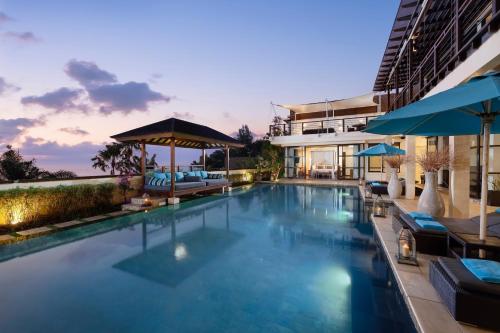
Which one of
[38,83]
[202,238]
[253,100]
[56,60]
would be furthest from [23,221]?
[253,100]

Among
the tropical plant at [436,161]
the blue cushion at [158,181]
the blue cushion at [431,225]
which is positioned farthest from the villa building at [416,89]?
the blue cushion at [158,181]

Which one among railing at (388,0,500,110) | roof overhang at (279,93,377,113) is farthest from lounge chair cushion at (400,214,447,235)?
roof overhang at (279,93,377,113)

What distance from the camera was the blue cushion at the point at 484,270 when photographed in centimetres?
198

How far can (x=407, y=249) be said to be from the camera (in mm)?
3426

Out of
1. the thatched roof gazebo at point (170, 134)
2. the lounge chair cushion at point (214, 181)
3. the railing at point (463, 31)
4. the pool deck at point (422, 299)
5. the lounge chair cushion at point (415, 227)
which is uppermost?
the railing at point (463, 31)

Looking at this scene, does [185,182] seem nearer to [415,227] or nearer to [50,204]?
[50,204]

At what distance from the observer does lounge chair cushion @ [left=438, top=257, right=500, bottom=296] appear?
192 centimetres

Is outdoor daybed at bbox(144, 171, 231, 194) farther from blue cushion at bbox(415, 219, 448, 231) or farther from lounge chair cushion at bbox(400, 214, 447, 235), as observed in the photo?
blue cushion at bbox(415, 219, 448, 231)

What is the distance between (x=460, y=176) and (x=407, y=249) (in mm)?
2704

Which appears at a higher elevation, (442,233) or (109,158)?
(109,158)

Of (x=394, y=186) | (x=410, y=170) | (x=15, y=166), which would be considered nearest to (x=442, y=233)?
(x=394, y=186)

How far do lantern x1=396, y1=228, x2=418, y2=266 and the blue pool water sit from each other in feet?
1.06

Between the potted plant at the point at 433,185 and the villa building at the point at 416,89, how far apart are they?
311 millimetres

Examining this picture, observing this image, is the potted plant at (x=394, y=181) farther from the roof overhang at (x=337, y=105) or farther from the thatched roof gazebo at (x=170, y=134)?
the roof overhang at (x=337, y=105)
